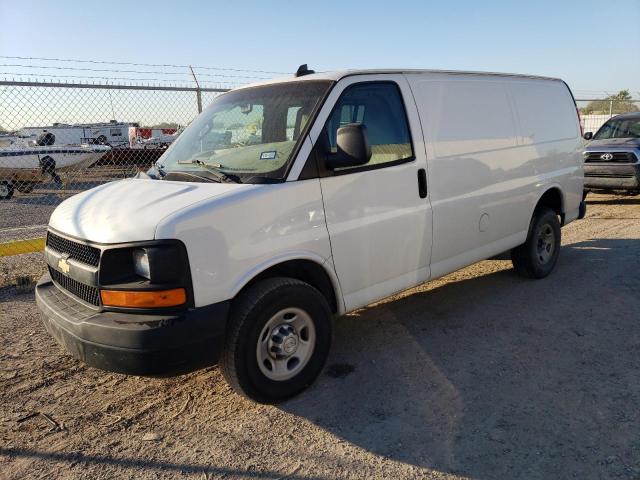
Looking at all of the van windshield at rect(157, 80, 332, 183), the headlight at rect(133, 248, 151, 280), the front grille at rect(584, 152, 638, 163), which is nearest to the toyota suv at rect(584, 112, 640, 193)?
the front grille at rect(584, 152, 638, 163)

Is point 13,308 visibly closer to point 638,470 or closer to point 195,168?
point 195,168

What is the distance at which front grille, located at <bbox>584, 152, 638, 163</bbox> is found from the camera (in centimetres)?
953

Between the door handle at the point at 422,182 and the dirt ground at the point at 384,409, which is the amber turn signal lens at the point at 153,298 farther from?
the door handle at the point at 422,182

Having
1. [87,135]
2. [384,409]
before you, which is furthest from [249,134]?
[87,135]

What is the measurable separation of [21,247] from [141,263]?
4.15 meters

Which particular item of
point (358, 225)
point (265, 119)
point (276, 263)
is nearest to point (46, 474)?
point (276, 263)

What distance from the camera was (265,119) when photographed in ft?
12.1

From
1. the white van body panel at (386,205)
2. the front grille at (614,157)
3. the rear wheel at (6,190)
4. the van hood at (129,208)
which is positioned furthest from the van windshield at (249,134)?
the rear wheel at (6,190)

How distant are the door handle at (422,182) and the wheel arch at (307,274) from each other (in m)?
1.04

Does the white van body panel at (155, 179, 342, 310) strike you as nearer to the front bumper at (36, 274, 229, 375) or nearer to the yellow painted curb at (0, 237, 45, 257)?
the front bumper at (36, 274, 229, 375)

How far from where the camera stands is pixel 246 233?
2955mm

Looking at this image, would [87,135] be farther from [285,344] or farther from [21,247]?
[285,344]

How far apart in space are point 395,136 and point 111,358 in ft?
8.14

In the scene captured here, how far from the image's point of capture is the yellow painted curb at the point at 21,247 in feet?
19.4
